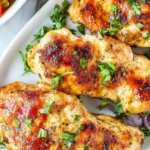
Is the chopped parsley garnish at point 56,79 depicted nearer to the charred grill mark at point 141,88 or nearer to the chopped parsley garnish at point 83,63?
the chopped parsley garnish at point 83,63

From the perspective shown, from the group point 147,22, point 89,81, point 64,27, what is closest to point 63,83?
point 89,81

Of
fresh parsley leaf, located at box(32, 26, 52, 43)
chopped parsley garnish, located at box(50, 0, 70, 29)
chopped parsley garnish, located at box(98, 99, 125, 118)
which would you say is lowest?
chopped parsley garnish, located at box(98, 99, 125, 118)

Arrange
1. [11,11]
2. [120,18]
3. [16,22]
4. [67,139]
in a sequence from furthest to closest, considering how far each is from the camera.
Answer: [16,22] → [11,11] → [120,18] → [67,139]

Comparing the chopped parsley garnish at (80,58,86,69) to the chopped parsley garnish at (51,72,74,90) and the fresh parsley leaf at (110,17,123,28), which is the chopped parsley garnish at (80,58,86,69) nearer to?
the chopped parsley garnish at (51,72,74,90)

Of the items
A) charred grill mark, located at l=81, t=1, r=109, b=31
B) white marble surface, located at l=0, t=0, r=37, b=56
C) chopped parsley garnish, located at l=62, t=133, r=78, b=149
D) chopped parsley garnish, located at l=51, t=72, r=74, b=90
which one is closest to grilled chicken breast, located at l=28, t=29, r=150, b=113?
chopped parsley garnish, located at l=51, t=72, r=74, b=90

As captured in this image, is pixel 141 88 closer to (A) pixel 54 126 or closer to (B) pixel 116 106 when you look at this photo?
(B) pixel 116 106

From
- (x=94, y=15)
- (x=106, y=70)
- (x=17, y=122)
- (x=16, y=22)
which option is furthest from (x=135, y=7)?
(x=17, y=122)
